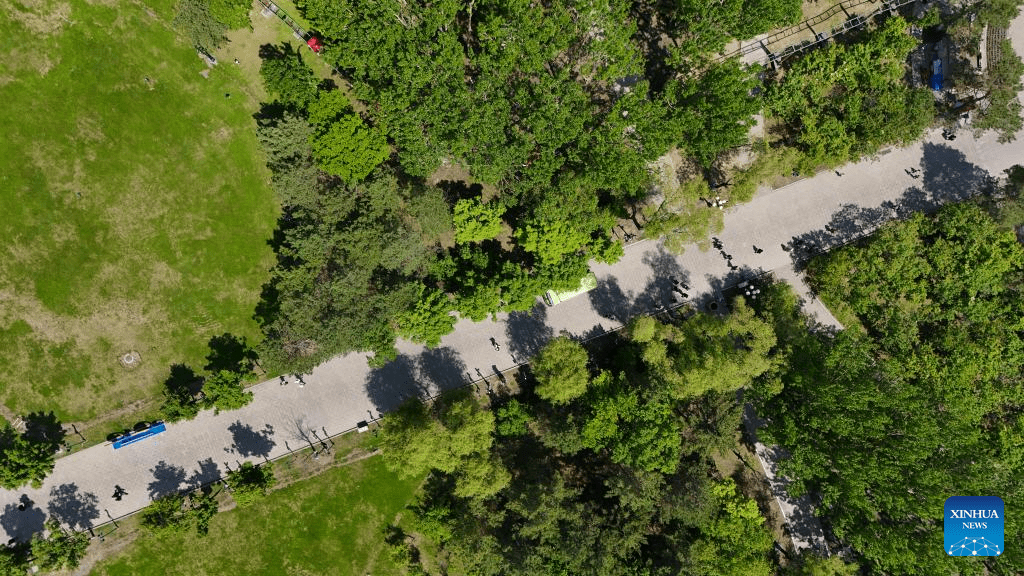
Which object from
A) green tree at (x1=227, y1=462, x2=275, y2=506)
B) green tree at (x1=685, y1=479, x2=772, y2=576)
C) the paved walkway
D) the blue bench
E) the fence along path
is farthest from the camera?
the fence along path

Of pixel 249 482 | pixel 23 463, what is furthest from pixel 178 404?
pixel 23 463

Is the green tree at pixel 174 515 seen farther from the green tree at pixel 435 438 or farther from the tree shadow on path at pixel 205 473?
the green tree at pixel 435 438

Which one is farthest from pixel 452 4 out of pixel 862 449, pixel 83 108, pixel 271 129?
pixel 862 449

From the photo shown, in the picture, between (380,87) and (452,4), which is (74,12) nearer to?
(380,87)

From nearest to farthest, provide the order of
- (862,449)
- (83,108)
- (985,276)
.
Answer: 1. (862,449)
2. (985,276)
3. (83,108)

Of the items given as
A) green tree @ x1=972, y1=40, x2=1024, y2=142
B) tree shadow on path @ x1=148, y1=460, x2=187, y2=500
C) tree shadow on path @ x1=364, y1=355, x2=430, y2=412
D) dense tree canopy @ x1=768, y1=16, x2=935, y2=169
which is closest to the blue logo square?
dense tree canopy @ x1=768, y1=16, x2=935, y2=169

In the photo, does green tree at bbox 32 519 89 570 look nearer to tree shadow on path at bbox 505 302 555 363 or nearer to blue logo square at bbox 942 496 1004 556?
tree shadow on path at bbox 505 302 555 363

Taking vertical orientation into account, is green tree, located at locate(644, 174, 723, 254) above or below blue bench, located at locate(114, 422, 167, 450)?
below
